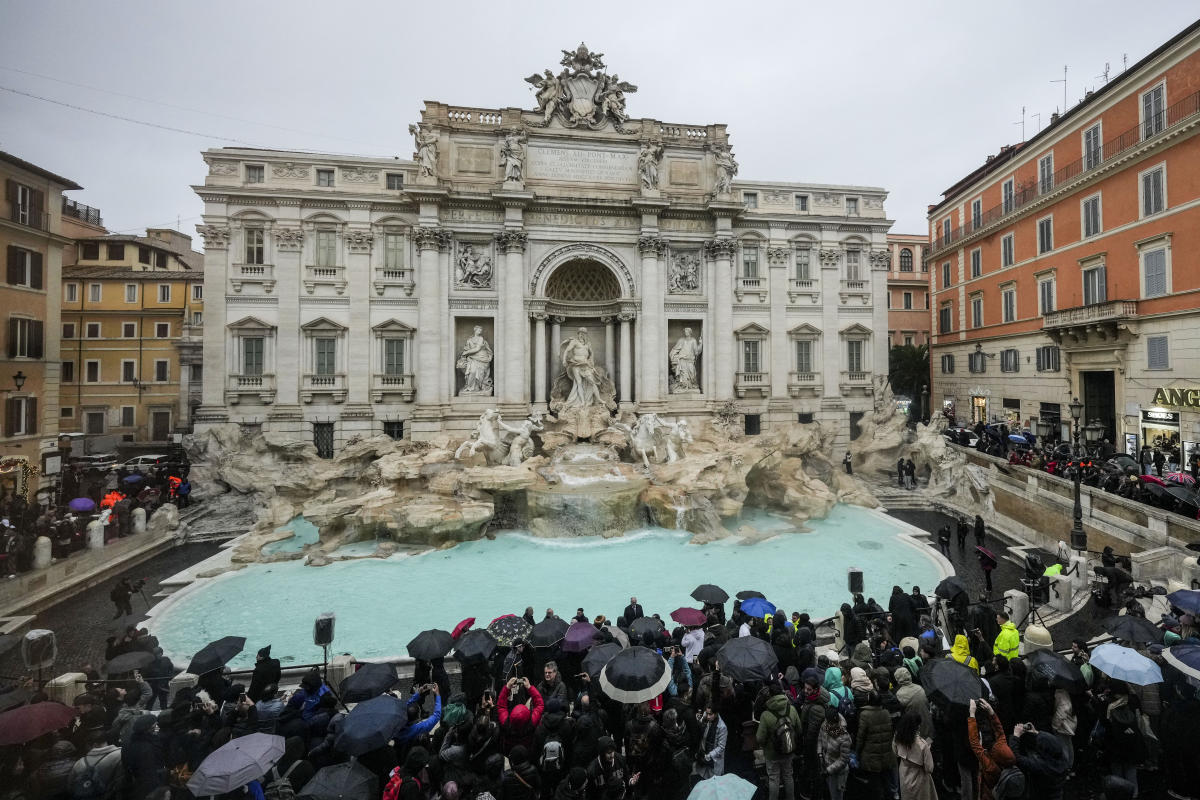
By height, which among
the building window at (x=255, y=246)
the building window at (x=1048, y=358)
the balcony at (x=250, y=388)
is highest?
the building window at (x=255, y=246)

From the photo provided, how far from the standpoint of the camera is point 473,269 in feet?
77.4

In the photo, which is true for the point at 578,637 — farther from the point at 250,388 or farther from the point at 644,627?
the point at 250,388

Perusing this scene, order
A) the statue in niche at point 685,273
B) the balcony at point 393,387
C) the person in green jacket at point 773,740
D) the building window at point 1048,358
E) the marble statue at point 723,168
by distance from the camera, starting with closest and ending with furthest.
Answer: the person in green jacket at point 773,740
the building window at point 1048,358
the balcony at point 393,387
the marble statue at point 723,168
the statue in niche at point 685,273

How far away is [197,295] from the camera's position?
29578mm

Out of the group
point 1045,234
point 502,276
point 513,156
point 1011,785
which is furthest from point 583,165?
point 1011,785

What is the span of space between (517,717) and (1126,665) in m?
6.42

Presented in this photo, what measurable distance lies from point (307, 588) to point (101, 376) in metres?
22.0

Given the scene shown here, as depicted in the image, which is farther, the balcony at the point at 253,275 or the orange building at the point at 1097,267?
the balcony at the point at 253,275

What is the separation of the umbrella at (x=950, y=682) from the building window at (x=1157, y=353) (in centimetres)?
2079

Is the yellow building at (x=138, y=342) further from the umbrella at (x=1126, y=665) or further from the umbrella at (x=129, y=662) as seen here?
the umbrella at (x=1126, y=665)

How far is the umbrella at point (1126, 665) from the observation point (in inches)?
206

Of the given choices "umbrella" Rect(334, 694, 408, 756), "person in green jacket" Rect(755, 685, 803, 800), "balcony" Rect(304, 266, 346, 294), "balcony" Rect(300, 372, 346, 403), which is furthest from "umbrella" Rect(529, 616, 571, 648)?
"balcony" Rect(304, 266, 346, 294)

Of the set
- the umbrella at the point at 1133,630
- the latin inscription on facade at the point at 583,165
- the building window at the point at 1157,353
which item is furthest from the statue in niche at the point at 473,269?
the building window at the point at 1157,353

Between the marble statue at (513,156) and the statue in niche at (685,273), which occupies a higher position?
the marble statue at (513,156)
